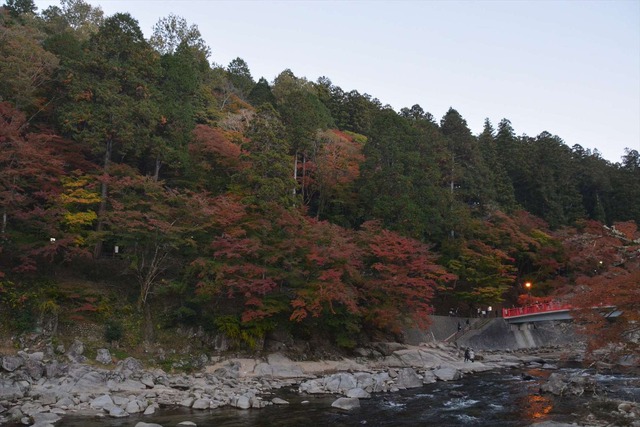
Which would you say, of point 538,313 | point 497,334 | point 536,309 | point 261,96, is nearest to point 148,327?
point 497,334

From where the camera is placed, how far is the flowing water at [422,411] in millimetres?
16484

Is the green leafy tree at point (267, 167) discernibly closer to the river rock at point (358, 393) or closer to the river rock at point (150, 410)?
the river rock at point (358, 393)

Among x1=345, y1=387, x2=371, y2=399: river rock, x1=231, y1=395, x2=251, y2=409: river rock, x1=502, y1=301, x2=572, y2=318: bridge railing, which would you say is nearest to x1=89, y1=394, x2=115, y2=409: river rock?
x1=231, y1=395, x2=251, y2=409: river rock

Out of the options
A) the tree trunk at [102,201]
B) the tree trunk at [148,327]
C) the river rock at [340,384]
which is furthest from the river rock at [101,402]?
the tree trunk at [102,201]

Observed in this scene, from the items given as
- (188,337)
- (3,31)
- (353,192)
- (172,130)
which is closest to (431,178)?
(353,192)

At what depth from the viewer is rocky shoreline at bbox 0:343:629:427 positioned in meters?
17.2

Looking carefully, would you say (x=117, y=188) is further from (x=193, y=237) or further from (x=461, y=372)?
(x=461, y=372)

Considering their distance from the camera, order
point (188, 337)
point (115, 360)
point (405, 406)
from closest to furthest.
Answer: point (405, 406)
point (115, 360)
point (188, 337)

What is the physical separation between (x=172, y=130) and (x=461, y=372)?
888 inches

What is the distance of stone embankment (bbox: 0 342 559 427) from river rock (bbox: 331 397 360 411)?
41 mm

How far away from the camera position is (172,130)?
32.3m

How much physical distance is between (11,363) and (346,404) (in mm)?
13295

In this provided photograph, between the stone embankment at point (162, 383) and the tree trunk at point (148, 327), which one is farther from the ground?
the tree trunk at point (148, 327)

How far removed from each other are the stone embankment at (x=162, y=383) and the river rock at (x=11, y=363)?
34 millimetres
